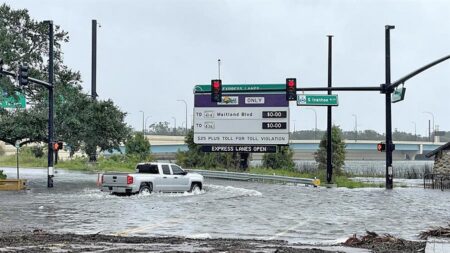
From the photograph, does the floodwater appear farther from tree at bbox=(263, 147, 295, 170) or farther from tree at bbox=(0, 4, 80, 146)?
tree at bbox=(263, 147, 295, 170)

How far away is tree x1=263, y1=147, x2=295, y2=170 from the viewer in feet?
189

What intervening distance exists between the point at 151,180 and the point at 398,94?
48.6ft

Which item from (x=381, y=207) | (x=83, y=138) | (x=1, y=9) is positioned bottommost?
(x=381, y=207)

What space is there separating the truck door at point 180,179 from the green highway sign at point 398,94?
41.6ft

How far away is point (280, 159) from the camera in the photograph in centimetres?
5756

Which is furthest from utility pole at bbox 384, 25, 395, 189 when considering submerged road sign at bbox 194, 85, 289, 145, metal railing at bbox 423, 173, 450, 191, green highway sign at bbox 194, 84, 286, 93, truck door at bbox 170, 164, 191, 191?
truck door at bbox 170, 164, 191, 191

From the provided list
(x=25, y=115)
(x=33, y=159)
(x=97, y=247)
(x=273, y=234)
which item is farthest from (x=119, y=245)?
(x=33, y=159)

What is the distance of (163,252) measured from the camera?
12.1 metres

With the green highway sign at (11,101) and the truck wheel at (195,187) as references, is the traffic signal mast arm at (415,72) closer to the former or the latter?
the truck wheel at (195,187)

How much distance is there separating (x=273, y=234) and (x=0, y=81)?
26926mm

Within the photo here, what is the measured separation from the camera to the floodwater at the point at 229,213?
17469mm

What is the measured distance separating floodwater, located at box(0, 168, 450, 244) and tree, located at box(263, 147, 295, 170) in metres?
23.2

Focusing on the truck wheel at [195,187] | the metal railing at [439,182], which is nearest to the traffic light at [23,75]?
the truck wheel at [195,187]

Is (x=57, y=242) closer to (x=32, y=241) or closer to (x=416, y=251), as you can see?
(x=32, y=241)
